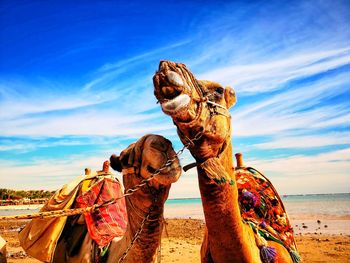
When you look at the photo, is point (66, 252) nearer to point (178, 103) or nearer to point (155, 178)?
point (155, 178)

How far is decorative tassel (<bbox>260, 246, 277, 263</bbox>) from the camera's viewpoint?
276 centimetres

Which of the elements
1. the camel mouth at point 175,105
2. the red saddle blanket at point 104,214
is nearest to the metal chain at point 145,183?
the camel mouth at point 175,105

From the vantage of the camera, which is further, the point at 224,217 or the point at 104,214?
the point at 104,214

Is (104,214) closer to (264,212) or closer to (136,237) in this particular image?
(136,237)

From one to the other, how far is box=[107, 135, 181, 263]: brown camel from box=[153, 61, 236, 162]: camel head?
0.20 metres

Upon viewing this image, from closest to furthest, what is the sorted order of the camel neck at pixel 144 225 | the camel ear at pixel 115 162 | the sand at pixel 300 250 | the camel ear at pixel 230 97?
the camel neck at pixel 144 225 → the camel ear at pixel 115 162 → the camel ear at pixel 230 97 → the sand at pixel 300 250

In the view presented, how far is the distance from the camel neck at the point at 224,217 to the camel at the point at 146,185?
0.38 metres

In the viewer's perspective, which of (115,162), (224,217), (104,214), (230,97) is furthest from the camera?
(104,214)

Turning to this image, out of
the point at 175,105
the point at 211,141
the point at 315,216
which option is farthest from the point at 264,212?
the point at 315,216

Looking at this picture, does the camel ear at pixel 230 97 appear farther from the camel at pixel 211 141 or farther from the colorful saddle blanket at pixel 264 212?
the colorful saddle blanket at pixel 264 212

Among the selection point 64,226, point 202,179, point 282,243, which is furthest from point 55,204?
point 282,243

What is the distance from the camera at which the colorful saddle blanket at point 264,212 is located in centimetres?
323

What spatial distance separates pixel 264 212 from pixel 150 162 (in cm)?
248

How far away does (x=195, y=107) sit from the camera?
6.51ft
